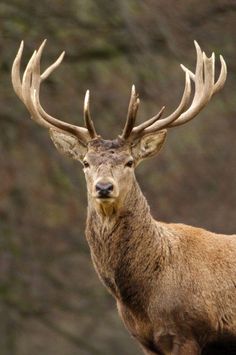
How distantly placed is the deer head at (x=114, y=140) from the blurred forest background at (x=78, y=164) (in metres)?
5.87

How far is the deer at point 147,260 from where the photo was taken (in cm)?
1398

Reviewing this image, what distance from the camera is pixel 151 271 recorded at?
1423 centimetres

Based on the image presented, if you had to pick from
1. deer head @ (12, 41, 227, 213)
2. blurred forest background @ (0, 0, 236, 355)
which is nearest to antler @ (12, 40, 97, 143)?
deer head @ (12, 41, 227, 213)

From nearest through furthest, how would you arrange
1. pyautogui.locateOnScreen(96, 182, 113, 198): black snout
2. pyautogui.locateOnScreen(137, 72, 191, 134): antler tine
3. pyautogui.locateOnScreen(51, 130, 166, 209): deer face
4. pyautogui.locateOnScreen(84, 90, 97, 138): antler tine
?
pyautogui.locateOnScreen(96, 182, 113, 198): black snout < pyautogui.locateOnScreen(51, 130, 166, 209): deer face < pyautogui.locateOnScreen(84, 90, 97, 138): antler tine < pyautogui.locateOnScreen(137, 72, 191, 134): antler tine

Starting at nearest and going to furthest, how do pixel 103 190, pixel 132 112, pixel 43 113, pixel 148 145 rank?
pixel 103 190 → pixel 132 112 → pixel 148 145 → pixel 43 113

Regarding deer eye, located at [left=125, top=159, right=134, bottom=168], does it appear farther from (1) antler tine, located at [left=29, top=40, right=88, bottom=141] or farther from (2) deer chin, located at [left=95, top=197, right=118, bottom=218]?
(1) antler tine, located at [left=29, top=40, right=88, bottom=141]

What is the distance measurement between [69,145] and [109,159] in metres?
0.66

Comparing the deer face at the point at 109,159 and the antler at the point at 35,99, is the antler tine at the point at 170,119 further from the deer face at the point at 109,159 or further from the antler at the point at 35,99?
the antler at the point at 35,99

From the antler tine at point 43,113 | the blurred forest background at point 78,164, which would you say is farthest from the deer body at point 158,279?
the blurred forest background at point 78,164

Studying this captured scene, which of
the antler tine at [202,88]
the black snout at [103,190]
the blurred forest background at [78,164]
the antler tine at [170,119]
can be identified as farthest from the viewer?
the blurred forest background at [78,164]

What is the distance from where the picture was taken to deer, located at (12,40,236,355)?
1398 cm

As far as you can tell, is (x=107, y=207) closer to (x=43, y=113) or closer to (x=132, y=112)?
(x=132, y=112)

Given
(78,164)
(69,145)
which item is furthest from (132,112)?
(78,164)

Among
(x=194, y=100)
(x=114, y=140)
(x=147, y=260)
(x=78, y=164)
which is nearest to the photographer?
(x=147, y=260)
